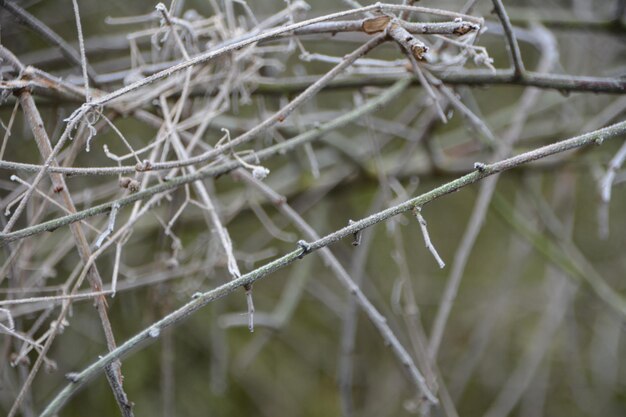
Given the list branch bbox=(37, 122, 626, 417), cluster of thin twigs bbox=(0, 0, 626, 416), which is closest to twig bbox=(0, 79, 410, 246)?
cluster of thin twigs bbox=(0, 0, 626, 416)

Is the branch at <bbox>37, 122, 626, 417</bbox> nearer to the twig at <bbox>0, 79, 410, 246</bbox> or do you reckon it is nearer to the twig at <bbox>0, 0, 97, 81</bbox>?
the twig at <bbox>0, 79, 410, 246</bbox>

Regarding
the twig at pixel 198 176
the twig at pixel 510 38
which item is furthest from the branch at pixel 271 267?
the twig at pixel 510 38

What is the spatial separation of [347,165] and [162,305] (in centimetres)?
80

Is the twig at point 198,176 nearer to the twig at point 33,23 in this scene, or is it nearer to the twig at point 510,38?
the twig at point 510,38

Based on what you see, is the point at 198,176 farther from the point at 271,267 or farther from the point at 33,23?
the point at 33,23

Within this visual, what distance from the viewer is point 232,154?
111 centimetres

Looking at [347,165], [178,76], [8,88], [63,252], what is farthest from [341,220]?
[8,88]

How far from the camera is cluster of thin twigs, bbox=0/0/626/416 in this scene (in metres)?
0.91

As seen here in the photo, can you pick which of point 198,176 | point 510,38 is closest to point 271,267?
point 198,176

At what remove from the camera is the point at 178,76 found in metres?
1.31

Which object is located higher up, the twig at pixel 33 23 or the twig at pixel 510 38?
Answer: the twig at pixel 33 23

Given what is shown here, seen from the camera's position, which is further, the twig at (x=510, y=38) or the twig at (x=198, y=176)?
the twig at (x=510, y=38)

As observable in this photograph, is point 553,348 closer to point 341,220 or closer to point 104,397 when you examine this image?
point 341,220

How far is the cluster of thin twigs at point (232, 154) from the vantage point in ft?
2.99
